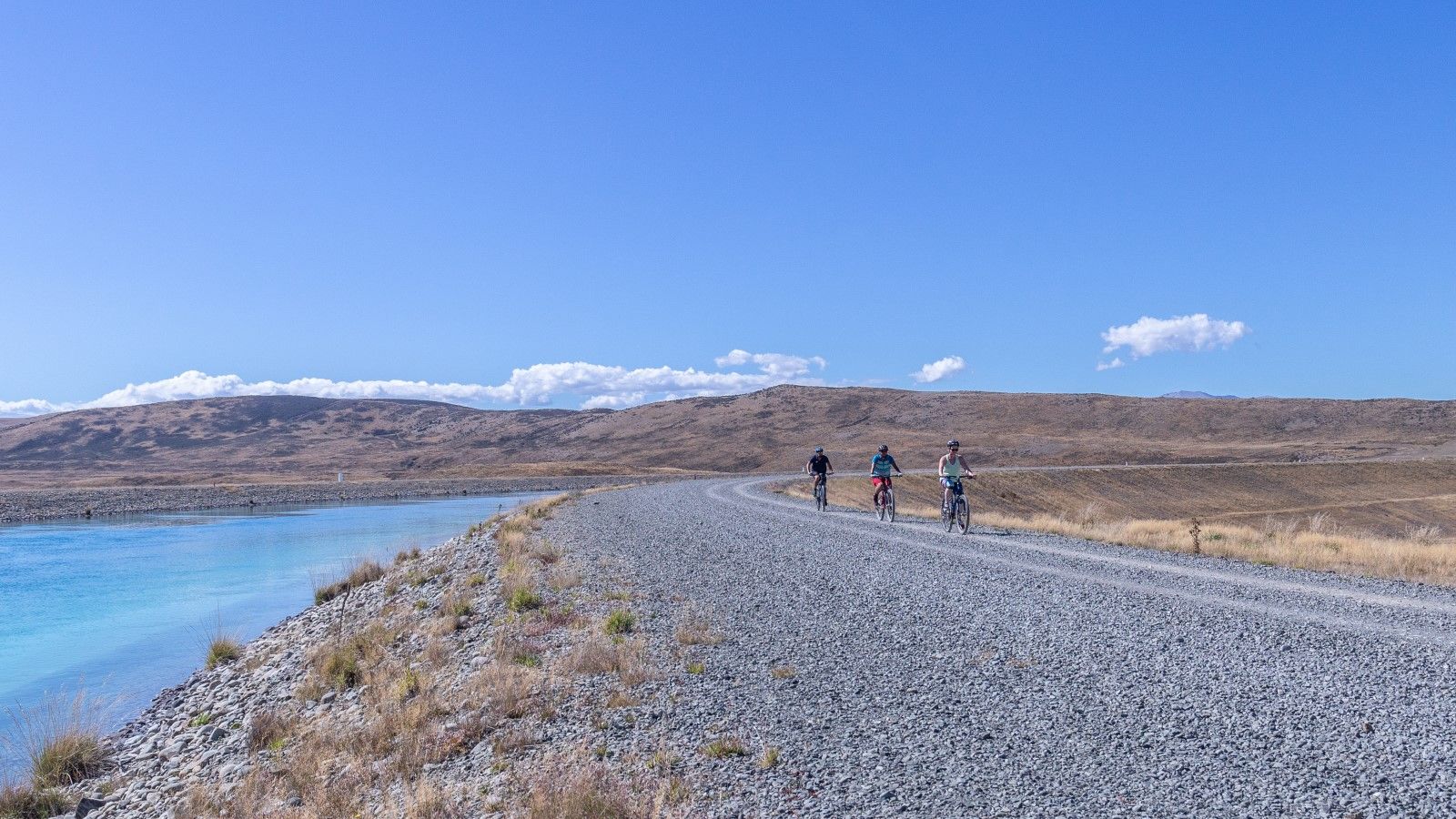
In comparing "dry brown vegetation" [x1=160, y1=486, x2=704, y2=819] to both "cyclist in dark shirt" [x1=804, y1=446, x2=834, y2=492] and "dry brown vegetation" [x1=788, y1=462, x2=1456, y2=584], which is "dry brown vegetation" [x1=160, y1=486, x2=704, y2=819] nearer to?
"dry brown vegetation" [x1=788, y1=462, x2=1456, y2=584]

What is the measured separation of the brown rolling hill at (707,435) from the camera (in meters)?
92.1

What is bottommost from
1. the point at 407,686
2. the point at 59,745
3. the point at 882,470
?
the point at 59,745

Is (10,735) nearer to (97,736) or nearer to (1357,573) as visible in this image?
(97,736)

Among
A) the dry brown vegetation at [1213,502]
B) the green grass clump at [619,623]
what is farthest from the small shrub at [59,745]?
the dry brown vegetation at [1213,502]

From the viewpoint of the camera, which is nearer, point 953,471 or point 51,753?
point 51,753

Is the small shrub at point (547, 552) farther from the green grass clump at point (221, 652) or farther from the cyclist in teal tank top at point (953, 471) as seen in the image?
the cyclist in teal tank top at point (953, 471)

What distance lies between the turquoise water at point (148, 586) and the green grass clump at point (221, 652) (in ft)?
1.60

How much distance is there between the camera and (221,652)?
639 inches

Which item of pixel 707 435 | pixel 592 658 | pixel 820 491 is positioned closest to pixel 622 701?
pixel 592 658

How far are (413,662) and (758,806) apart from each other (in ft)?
26.7

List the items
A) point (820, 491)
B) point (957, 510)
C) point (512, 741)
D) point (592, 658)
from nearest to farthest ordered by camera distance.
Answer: point (512, 741)
point (592, 658)
point (957, 510)
point (820, 491)

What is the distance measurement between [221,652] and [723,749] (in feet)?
42.2

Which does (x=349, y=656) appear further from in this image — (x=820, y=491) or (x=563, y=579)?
(x=820, y=491)

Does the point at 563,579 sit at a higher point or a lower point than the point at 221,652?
higher
